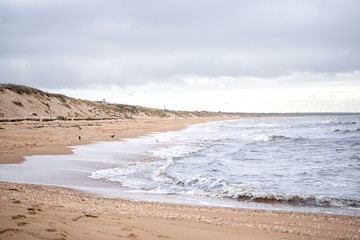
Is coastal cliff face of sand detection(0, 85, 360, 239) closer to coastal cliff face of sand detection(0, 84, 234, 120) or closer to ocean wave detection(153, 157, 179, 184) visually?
ocean wave detection(153, 157, 179, 184)

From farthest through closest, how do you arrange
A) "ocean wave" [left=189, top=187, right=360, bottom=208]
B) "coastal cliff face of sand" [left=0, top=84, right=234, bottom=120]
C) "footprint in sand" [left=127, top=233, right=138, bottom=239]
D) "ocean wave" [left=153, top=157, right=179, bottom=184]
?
1. "coastal cliff face of sand" [left=0, top=84, right=234, bottom=120]
2. "ocean wave" [left=153, top=157, right=179, bottom=184]
3. "ocean wave" [left=189, top=187, right=360, bottom=208]
4. "footprint in sand" [left=127, top=233, right=138, bottom=239]

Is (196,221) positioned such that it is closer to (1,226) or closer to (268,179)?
(1,226)

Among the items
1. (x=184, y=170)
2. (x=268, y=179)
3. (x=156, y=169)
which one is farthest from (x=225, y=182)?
(x=156, y=169)

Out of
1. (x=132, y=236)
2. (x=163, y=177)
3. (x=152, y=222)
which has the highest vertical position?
(x=132, y=236)

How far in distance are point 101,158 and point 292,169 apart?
10.0m

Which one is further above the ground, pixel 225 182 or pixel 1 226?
pixel 1 226

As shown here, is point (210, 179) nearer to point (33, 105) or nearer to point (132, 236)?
point (132, 236)

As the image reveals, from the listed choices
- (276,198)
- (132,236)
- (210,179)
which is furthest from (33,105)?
(132,236)

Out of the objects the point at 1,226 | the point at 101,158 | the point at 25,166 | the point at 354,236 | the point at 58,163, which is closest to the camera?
the point at 1,226

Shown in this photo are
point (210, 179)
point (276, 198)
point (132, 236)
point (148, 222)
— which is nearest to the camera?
point (132, 236)

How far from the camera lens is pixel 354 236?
5.52 m

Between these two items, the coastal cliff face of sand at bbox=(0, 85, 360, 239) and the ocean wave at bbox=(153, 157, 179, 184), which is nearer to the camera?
the coastal cliff face of sand at bbox=(0, 85, 360, 239)

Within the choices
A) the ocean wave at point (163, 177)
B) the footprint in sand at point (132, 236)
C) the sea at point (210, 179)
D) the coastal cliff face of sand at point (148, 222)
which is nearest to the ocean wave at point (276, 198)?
the sea at point (210, 179)

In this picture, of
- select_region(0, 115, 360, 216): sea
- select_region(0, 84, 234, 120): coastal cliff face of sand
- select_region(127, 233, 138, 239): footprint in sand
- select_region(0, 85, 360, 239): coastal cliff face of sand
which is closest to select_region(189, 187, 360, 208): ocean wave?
select_region(0, 115, 360, 216): sea
